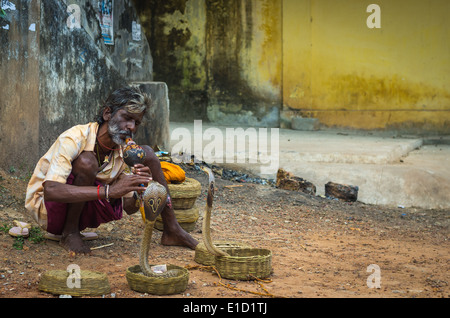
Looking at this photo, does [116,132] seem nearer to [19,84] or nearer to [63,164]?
[63,164]

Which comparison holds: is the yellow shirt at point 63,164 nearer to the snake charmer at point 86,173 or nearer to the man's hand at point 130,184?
the snake charmer at point 86,173

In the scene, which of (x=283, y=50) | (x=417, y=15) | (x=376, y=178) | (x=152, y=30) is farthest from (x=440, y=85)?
(x=152, y=30)

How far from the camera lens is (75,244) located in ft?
12.9

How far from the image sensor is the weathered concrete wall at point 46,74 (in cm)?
509

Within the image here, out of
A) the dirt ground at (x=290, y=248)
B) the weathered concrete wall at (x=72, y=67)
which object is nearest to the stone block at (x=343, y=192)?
the dirt ground at (x=290, y=248)

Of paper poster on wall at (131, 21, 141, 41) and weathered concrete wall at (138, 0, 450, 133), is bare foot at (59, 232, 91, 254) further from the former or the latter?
weathered concrete wall at (138, 0, 450, 133)

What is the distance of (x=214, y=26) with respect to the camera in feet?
36.6

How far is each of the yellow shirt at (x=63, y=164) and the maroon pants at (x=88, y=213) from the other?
0.06m

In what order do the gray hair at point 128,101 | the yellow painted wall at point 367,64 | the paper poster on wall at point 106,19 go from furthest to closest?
the yellow painted wall at point 367,64
the paper poster on wall at point 106,19
the gray hair at point 128,101

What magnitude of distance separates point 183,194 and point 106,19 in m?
3.04

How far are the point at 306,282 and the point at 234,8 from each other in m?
8.04

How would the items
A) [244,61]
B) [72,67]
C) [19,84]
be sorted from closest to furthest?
[19,84] < [72,67] < [244,61]

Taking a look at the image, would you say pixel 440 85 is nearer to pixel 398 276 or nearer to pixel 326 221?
pixel 326 221

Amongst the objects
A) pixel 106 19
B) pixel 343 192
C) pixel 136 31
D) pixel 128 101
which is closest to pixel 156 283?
pixel 128 101
